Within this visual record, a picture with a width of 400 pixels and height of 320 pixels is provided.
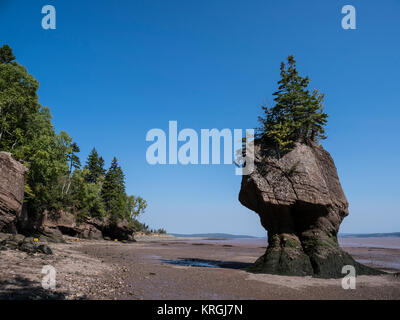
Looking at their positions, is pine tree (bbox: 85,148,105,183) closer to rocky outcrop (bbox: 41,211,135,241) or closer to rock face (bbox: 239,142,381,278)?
rocky outcrop (bbox: 41,211,135,241)

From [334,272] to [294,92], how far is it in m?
13.4

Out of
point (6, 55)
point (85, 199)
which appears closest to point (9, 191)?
point (6, 55)

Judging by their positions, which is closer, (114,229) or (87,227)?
(87,227)

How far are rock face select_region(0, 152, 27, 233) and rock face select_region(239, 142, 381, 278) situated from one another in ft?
63.5

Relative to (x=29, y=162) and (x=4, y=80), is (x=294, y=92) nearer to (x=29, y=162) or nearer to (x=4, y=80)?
(x=29, y=162)

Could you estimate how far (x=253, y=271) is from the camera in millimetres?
16172

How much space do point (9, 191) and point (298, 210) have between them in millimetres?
23288

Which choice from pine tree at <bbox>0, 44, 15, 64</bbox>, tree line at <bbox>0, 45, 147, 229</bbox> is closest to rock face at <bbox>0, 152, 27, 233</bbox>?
tree line at <bbox>0, 45, 147, 229</bbox>

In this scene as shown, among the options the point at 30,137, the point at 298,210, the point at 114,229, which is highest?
the point at 30,137

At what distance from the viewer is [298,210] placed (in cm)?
1747

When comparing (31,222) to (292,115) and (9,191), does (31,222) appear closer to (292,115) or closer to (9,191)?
(9,191)

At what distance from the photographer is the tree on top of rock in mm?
18266

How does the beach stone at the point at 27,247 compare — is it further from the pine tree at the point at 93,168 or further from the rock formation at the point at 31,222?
the pine tree at the point at 93,168
